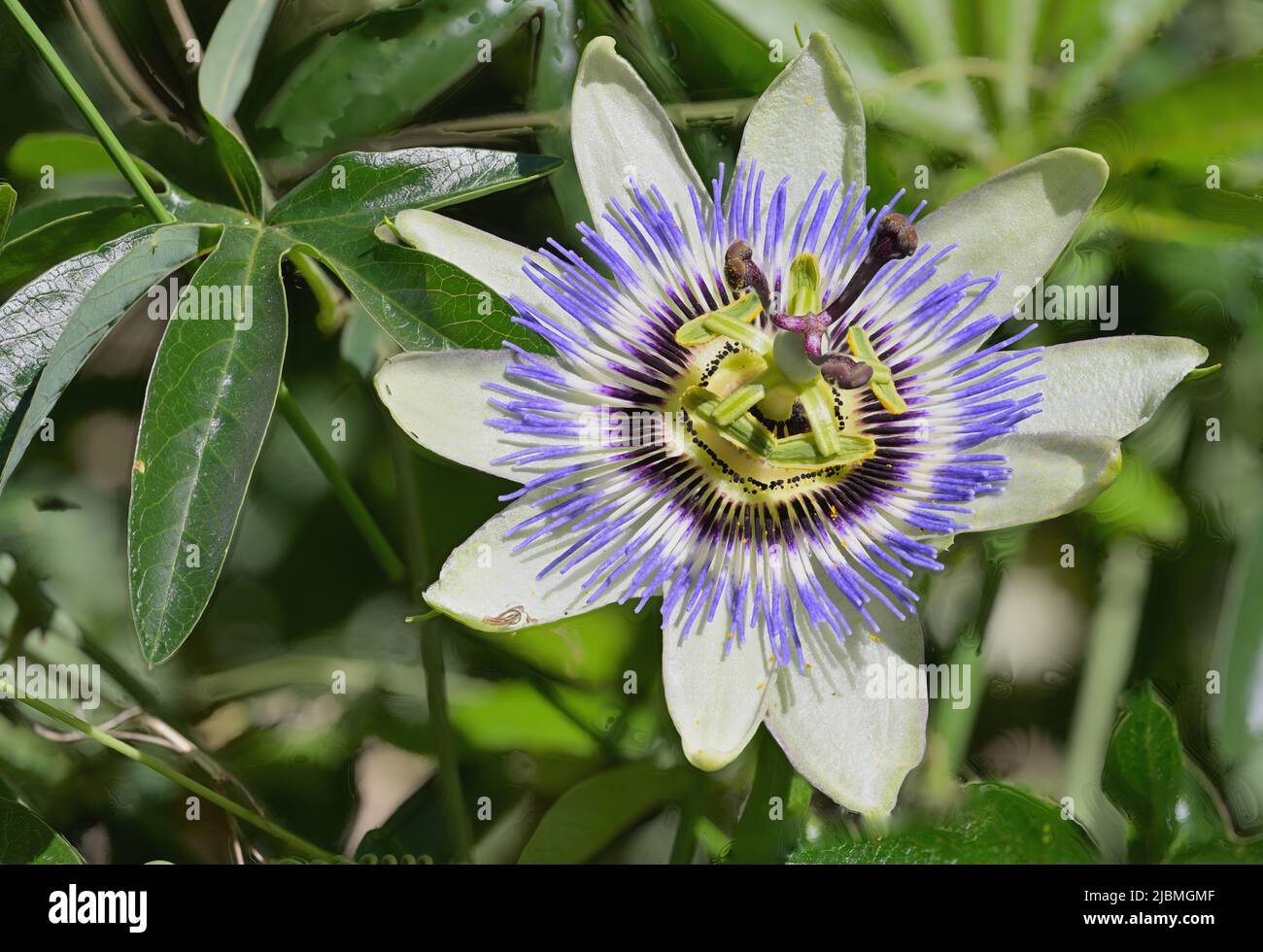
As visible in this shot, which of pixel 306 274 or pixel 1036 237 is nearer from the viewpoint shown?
pixel 1036 237

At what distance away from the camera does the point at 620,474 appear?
55.6 inches

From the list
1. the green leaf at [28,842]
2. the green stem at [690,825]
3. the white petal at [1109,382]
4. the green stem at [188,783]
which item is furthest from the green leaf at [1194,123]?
the green leaf at [28,842]

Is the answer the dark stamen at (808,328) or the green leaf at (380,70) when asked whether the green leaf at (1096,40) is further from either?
the green leaf at (380,70)

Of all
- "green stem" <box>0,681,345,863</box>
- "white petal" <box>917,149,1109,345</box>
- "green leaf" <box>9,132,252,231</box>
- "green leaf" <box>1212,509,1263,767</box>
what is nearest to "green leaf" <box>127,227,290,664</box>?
"green leaf" <box>9,132,252,231</box>

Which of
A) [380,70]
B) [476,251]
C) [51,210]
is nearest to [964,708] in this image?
[476,251]

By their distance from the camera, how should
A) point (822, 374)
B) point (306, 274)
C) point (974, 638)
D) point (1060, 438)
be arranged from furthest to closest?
point (974, 638) → point (306, 274) → point (822, 374) → point (1060, 438)

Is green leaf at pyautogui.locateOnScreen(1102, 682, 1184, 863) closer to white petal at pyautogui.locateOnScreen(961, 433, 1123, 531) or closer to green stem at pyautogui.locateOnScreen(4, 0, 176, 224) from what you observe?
white petal at pyautogui.locateOnScreen(961, 433, 1123, 531)

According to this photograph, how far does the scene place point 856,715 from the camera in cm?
134

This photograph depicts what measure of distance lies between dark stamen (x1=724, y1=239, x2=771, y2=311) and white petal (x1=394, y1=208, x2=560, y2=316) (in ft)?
0.75

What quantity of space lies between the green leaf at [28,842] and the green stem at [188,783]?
14 cm

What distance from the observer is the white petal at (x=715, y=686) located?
1312 mm

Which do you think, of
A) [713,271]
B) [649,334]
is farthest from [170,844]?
[713,271]

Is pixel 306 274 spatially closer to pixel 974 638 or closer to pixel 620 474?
pixel 620 474

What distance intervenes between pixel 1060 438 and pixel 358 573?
107 cm
